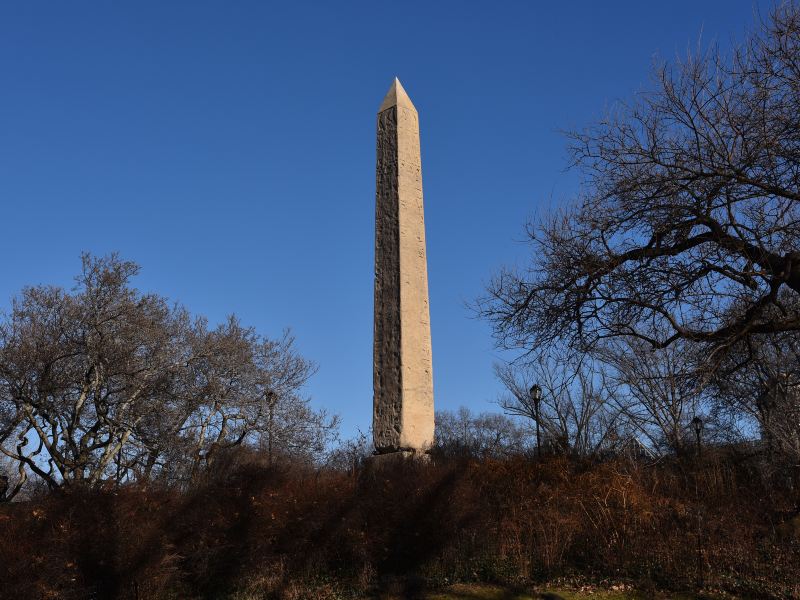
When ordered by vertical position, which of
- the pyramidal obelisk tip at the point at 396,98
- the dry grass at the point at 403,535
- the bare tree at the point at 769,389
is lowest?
the dry grass at the point at 403,535

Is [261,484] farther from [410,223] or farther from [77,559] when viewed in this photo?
[410,223]

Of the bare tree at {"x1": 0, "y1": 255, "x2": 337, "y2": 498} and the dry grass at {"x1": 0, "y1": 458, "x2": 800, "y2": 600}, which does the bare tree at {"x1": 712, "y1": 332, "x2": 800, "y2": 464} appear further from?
the bare tree at {"x1": 0, "y1": 255, "x2": 337, "y2": 498}

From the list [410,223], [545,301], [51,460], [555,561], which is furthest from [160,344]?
[555,561]

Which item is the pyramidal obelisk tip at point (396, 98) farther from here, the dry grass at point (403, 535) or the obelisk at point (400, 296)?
the dry grass at point (403, 535)

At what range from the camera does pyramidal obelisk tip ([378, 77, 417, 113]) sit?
45.1 ft

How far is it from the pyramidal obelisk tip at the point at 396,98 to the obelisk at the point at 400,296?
25 mm

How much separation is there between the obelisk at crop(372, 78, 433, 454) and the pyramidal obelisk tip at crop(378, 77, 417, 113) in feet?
0.08

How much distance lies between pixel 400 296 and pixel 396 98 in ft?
12.8

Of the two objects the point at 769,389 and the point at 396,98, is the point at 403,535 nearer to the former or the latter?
the point at 769,389

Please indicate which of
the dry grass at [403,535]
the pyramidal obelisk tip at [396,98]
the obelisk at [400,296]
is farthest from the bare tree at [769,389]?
the pyramidal obelisk tip at [396,98]

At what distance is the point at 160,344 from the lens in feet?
76.9

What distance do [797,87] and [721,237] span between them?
83.1 inches

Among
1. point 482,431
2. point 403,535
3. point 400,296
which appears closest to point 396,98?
point 400,296

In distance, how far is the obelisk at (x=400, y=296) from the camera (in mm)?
12117
